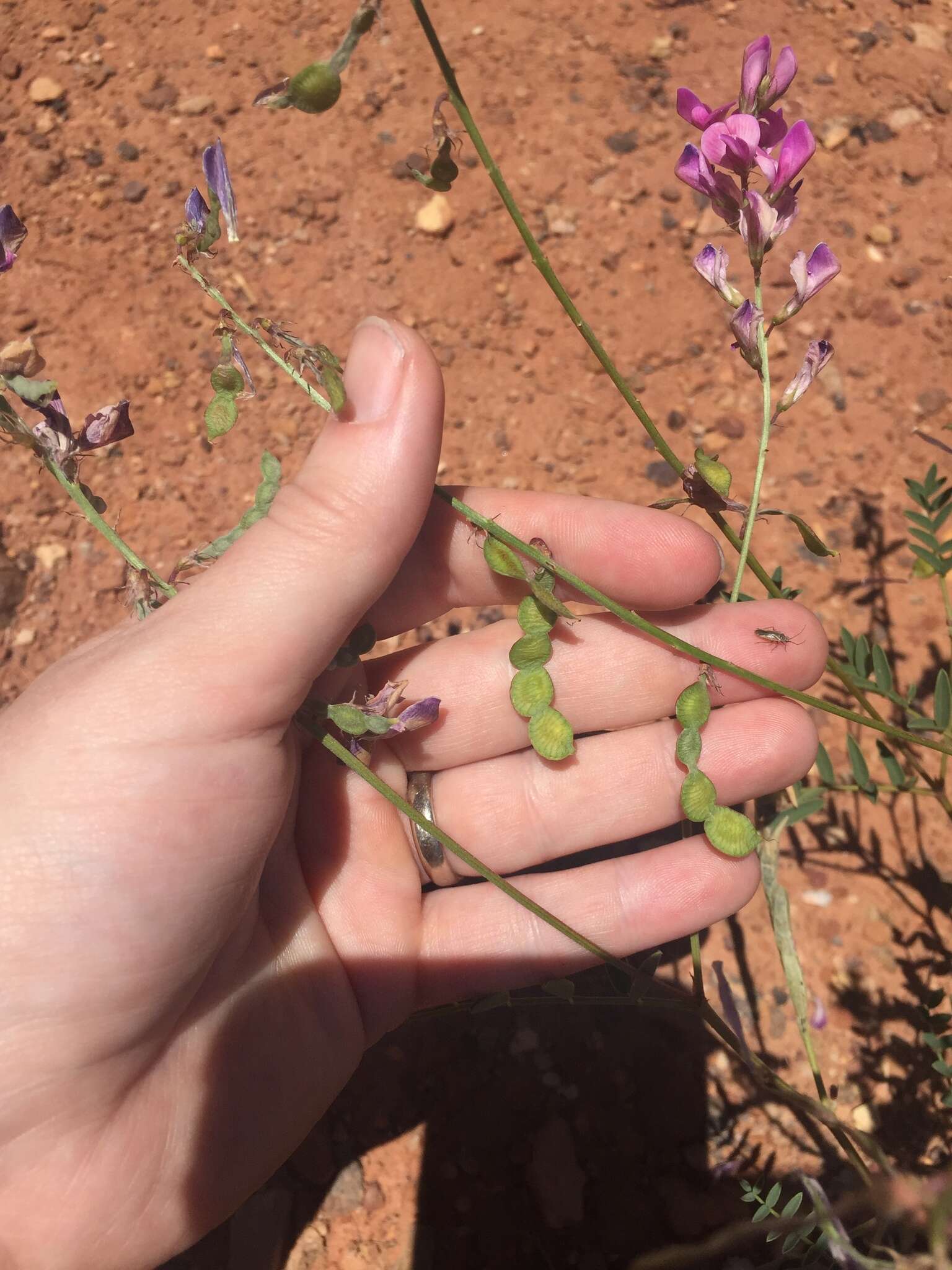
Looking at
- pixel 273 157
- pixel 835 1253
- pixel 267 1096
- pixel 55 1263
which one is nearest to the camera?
pixel 835 1253

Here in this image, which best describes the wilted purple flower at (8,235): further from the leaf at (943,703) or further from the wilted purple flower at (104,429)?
the leaf at (943,703)

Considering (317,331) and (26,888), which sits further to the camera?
(317,331)

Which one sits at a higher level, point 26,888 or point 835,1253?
point 26,888

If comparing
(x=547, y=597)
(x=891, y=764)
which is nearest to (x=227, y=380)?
(x=547, y=597)

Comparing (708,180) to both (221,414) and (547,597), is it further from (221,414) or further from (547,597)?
(221,414)

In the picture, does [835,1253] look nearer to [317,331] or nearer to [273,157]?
[317,331]

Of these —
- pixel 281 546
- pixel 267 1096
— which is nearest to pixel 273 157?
pixel 281 546
